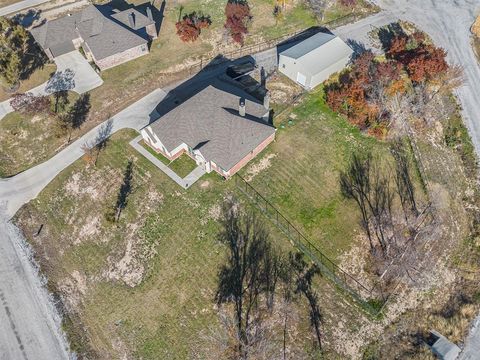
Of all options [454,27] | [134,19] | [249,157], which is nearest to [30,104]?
[134,19]

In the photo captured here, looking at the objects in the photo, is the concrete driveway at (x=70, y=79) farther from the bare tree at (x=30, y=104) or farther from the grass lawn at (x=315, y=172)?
the grass lawn at (x=315, y=172)

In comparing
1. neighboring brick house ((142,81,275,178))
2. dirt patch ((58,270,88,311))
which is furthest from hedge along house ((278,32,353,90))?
dirt patch ((58,270,88,311))

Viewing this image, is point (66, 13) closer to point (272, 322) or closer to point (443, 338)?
point (272, 322)

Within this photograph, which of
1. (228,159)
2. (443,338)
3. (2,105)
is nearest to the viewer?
(443,338)

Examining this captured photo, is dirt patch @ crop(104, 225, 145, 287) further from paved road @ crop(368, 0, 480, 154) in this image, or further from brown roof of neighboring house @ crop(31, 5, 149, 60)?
paved road @ crop(368, 0, 480, 154)

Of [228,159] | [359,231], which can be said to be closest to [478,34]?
[359,231]

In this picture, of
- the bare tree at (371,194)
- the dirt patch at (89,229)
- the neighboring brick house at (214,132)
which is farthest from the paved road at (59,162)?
the bare tree at (371,194)
